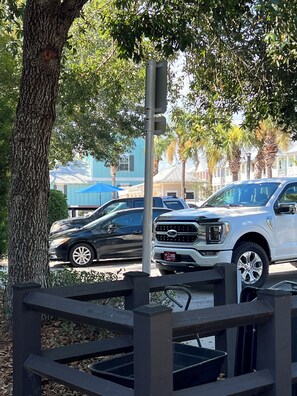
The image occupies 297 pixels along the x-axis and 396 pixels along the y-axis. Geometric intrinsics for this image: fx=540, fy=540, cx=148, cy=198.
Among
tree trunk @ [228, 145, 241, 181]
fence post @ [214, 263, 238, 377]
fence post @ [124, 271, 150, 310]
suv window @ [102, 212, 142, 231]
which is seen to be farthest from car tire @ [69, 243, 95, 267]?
tree trunk @ [228, 145, 241, 181]

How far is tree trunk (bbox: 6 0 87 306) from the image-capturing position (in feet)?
17.3

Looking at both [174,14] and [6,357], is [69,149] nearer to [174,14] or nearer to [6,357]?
[174,14]

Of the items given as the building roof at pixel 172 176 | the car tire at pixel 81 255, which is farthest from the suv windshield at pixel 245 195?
the building roof at pixel 172 176

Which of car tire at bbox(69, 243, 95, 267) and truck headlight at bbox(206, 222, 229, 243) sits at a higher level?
truck headlight at bbox(206, 222, 229, 243)

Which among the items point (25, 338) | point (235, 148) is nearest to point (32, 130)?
point (25, 338)

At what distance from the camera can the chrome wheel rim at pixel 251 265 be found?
923 centimetres

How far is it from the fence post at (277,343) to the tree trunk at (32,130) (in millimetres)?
3314

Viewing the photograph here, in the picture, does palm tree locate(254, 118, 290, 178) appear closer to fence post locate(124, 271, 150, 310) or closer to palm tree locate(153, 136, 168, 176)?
palm tree locate(153, 136, 168, 176)

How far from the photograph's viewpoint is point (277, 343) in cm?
238

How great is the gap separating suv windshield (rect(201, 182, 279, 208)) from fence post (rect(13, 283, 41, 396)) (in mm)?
7499

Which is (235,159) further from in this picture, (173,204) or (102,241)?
(102,241)

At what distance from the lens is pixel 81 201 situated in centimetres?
4603

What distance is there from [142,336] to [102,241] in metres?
11.4

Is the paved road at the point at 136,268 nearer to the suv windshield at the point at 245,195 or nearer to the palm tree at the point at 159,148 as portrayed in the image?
the suv windshield at the point at 245,195
